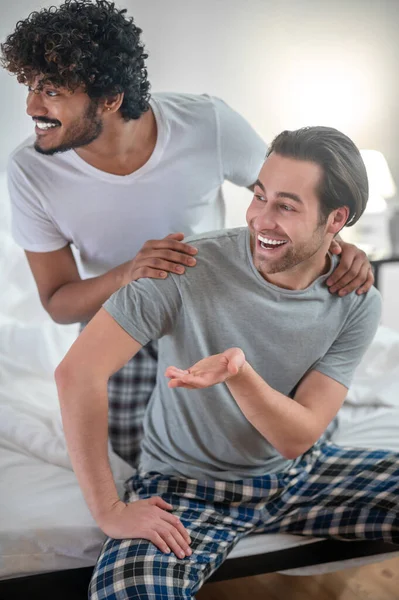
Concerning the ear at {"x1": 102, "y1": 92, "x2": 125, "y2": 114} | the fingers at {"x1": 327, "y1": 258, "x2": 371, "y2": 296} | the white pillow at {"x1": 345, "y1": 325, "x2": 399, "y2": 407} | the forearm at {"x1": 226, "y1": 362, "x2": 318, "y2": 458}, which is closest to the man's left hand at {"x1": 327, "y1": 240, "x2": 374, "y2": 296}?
the fingers at {"x1": 327, "y1": 258, "x2": 371, "y2": 296}

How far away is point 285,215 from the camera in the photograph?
3.84 feet

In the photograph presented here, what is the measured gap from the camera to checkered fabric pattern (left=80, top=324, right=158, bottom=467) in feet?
4.69

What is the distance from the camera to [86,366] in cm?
118

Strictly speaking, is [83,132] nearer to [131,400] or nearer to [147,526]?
[131,400]

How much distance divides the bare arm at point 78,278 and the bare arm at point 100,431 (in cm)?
10

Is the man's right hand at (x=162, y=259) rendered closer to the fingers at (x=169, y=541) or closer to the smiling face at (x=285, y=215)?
the smiling face at (x=285, y=215)

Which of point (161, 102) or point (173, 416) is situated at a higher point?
point (161, 102)

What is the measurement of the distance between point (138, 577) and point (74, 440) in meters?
0.23

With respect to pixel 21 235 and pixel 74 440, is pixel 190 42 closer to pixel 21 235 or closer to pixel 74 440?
pixel 21 235

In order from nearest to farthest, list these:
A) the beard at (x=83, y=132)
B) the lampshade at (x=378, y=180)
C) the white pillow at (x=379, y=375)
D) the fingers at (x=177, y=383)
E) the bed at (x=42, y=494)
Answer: the fingers at (x=177, y=383)
the beard at (x=83, y=132)
the bed at (x=42, y=494)
the lampshade at (x=378, y=180)
the white pillow at (x=379, y=375)

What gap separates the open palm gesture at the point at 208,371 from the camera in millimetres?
1064

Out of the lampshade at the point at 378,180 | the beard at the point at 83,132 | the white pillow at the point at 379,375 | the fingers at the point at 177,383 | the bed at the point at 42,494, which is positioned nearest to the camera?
the fingers at the point at 177,383

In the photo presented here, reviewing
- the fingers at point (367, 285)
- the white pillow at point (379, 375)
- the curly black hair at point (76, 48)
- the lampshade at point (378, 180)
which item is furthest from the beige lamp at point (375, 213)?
the curly black hair at point (76, 48)

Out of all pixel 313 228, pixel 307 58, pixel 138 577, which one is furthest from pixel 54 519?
pixel 307 58
